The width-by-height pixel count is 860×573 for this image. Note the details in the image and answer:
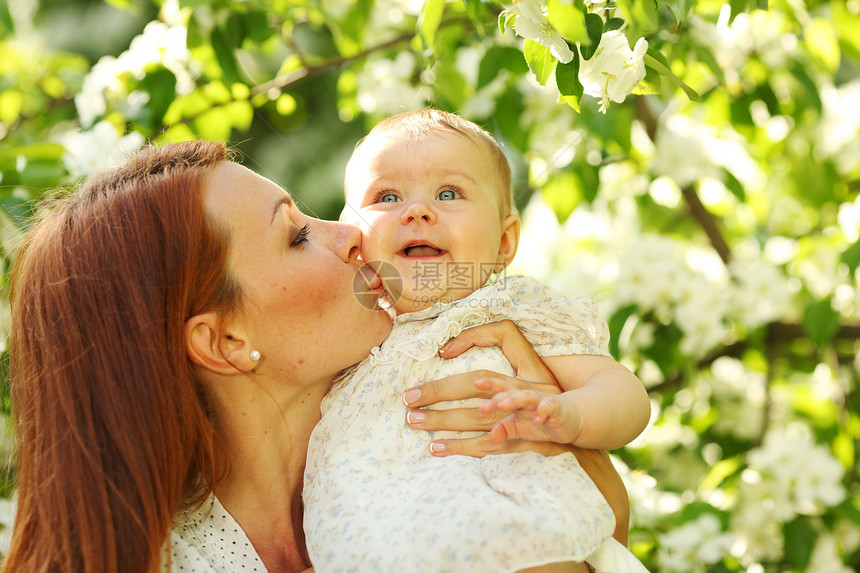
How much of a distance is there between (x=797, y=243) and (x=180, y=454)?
2.11 metres

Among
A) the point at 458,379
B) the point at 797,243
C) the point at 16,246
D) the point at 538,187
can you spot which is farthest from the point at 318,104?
the point at 458,379

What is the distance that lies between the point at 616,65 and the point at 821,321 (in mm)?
1284

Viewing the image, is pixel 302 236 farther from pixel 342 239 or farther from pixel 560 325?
pixel 560 325

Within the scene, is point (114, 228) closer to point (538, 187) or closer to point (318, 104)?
point (538, 187)

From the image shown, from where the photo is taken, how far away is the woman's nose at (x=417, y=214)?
4.39 feet

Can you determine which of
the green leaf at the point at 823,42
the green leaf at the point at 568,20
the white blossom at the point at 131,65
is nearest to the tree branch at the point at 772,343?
the green leaf at the point at 823,42

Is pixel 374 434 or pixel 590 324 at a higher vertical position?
pixel 590 324

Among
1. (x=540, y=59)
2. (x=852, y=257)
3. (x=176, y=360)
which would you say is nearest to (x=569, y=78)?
(x=540, y=59)

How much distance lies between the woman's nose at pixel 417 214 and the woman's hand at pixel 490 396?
0.22m

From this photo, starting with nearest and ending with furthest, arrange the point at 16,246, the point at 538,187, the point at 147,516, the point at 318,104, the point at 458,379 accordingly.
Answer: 1. the point at 147,516
2. the point at 458,379
3. the point at 16,246
4. the point at 538,187
5. the point at 318,104

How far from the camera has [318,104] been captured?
2928 millimetres

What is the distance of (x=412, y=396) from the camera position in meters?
1.23

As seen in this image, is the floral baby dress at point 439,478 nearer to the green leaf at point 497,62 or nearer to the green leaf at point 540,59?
the green leaf at point 540,59

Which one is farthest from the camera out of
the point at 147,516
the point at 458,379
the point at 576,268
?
the point at 576,268
